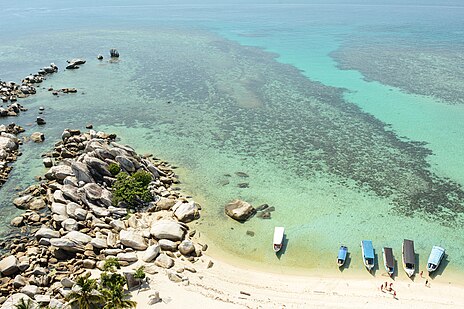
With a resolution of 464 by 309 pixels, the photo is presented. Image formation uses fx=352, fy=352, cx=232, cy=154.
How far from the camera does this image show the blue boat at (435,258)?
3369 cm

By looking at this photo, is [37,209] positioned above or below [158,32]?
below

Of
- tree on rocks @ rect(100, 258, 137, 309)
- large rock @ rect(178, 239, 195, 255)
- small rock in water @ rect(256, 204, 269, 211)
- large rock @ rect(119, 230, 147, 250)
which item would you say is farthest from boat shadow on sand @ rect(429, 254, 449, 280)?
large rock @ rect(119, 230, 147, 250)

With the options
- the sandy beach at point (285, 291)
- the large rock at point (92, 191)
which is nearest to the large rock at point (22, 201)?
the large rock at point (92, 191)

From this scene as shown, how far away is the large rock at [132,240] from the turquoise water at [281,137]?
22.7 feet

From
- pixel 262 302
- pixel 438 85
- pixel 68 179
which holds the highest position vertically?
pixel 438 85

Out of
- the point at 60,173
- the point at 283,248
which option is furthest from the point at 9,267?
the point at 283,248

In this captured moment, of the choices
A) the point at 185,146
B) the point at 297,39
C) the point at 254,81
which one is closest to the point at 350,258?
the point at 185,146

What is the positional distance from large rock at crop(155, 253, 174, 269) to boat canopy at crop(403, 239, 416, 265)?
74.2 ft

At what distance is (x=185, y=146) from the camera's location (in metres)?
58.2

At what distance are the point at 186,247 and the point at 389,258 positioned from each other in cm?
1995

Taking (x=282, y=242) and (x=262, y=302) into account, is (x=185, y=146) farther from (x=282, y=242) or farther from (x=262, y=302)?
(x=262, y=302)

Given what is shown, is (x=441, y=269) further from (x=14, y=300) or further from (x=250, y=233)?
(x=14, y=300)

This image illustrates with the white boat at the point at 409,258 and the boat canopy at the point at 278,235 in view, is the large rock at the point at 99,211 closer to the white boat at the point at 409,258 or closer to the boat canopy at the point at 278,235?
the boat canopy at the point at 278,235

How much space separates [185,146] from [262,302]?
33.2 m
